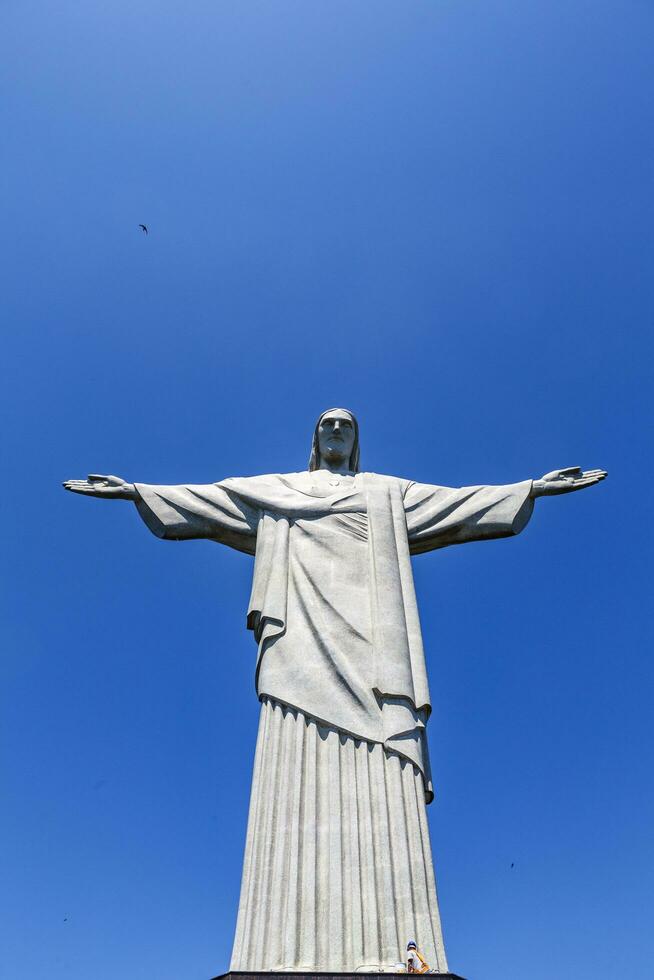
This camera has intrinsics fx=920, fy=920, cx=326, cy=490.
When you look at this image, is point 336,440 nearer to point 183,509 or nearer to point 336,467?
point 336,467

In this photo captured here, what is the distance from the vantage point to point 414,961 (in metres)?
8.04

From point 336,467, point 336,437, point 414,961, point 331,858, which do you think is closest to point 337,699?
point 331,858

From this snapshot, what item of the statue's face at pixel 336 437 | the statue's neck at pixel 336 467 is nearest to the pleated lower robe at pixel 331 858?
the statue's neck at pixel 336 467

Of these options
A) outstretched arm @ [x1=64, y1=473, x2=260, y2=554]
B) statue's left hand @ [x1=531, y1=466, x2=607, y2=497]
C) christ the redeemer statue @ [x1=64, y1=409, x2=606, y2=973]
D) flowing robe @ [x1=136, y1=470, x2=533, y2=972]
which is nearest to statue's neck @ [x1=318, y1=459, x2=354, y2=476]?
christ the redeemer statue @ [x1=64, y1=409, x2=606, y2=973]

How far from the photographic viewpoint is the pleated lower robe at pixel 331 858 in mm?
8336

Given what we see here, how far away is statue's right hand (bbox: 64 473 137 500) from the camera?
11.9m

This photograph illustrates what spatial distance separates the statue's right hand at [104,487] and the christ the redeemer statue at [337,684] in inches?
0.7

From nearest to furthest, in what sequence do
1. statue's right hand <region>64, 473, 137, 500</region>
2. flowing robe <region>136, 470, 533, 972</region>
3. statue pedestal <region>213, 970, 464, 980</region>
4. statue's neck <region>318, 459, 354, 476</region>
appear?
statue pedestal <region>213, 970, 464, 980</region> → flowing robe <region>136, 470, 533, 972</region> → statue's right hand <region>64, 473, 137, 500</region> → statue's neck <region>318, 459, 354, 476</region>

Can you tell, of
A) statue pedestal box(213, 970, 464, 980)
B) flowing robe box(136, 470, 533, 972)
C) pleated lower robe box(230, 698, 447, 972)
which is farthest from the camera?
flowing robe box(136, 470, 533, 972)

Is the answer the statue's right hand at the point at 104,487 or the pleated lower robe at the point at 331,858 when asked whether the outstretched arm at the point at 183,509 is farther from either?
the pleated lower robe at the point at 331,858

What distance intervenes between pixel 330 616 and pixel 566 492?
369 centimetres

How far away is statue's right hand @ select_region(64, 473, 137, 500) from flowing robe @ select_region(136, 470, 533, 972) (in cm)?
18

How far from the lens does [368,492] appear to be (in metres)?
12.1

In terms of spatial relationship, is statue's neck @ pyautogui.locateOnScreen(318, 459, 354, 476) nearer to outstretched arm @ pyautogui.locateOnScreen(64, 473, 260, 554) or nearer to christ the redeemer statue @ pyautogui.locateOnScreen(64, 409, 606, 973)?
christ the redeemer statue @ pyautogui.locateOnScreen(64, 409, 606, 973)
